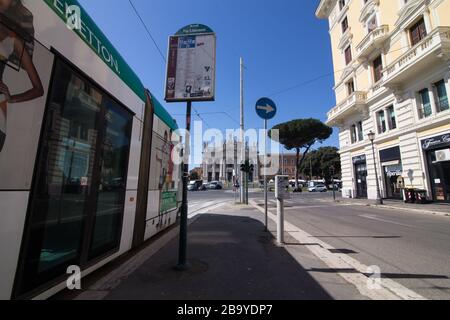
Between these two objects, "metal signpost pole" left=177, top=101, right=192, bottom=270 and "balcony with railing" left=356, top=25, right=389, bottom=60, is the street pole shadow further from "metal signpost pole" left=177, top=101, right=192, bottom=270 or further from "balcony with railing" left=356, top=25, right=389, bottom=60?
"balcony with railing" left=356, top=25, right=389, bottom=60

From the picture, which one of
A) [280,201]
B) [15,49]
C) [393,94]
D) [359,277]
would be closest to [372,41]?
[393,94]

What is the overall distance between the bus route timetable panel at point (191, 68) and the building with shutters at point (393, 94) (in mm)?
15789

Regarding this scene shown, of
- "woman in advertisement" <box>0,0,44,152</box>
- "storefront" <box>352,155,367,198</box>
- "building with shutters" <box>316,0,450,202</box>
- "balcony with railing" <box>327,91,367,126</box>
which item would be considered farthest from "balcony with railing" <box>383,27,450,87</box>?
"woman in advertisement" <box>0,0,44,152</box>

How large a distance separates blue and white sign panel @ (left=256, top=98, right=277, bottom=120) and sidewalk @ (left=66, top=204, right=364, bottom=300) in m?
3.57

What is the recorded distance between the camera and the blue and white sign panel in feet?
22.1

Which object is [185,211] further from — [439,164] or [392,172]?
[392,172]

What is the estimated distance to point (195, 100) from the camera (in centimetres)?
425

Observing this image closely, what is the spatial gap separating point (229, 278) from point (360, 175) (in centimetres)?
2336

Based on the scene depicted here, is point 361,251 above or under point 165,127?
under

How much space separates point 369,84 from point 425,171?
30.8 ft

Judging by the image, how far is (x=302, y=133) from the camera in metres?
45.5

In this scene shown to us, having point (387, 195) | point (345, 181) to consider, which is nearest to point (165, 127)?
point (387, 195)

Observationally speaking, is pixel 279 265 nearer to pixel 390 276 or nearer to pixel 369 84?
pixel 390 276

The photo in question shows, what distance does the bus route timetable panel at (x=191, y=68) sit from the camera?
423 centimetres
